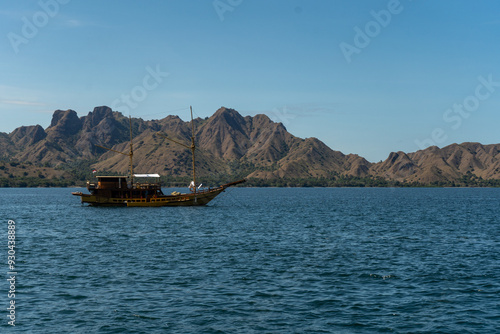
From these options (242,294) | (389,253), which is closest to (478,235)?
(389,253)

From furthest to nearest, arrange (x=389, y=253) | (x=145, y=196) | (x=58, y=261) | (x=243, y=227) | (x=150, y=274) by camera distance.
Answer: (x=145, y=196) < (x=243, y=227) < (x=389, y=253) < (x=58, y=261) < (x=150, y=274)

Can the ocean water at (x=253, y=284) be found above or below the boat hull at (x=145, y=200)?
below

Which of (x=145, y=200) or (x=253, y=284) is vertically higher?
(x=145, y=200)

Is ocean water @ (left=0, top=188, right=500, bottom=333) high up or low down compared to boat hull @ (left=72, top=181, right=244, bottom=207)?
down

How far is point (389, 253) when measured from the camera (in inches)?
1802

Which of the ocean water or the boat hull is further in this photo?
the boat hull

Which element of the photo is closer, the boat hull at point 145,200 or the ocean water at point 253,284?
the ocean water at point 253,284

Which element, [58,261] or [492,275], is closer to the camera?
[492,275]

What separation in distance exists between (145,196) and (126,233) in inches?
2179

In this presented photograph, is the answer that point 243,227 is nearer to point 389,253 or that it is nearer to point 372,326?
point 389,253

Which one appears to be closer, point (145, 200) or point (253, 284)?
point (253, 284)

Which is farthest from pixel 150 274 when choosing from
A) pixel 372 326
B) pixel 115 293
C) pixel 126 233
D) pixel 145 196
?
pixel 145 196

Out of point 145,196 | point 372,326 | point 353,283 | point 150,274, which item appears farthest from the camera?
point 145,196

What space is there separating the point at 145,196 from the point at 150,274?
281 ft
